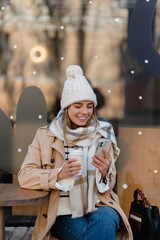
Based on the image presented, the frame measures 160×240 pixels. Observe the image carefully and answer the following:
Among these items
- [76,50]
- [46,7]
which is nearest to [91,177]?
[76,50]

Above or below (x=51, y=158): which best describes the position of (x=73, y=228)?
below

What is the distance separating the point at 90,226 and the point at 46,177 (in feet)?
1.39

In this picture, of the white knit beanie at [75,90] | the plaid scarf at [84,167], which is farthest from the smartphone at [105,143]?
the white knit beanie at [75,90]

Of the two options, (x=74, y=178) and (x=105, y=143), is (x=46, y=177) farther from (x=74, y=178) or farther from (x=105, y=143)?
(x=105, y=143)

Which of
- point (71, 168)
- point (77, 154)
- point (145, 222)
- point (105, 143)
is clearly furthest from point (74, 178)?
point (145, 222)

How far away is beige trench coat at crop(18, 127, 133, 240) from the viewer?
224cm

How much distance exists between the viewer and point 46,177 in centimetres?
223

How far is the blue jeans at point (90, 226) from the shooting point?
2225mm

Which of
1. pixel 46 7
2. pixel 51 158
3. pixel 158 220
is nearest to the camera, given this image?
pixel 51 158

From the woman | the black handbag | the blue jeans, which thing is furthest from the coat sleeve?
the black handbag

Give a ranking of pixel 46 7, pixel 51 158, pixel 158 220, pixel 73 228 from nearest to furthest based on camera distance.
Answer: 1. pixel 73 228
2. pixel 51 158
3. pixel 158 220
4. pixel 46 7

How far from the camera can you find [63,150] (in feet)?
8.08

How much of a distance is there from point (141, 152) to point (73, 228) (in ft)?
3.82

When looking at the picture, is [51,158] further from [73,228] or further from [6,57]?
[6,57]
